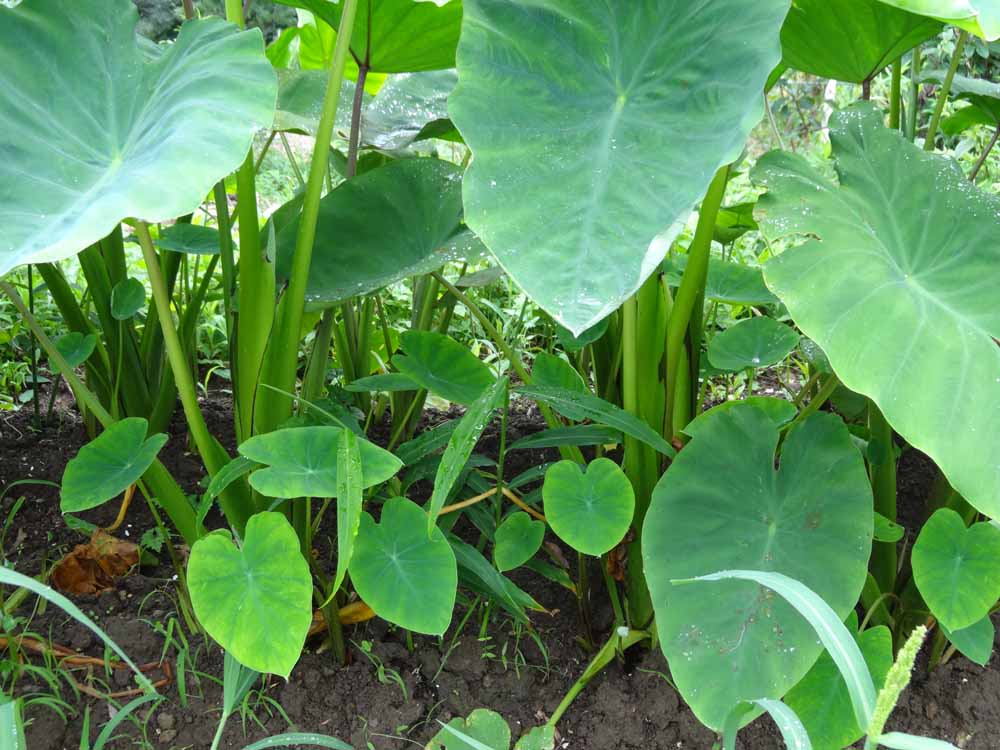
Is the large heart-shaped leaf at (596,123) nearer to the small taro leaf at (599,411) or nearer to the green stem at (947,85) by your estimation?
the small taro leaf at (599,411)

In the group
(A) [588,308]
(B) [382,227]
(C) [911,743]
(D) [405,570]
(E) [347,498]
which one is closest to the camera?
(C) [911,743]

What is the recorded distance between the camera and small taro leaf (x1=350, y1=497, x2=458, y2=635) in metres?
0.91

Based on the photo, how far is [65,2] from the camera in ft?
3.21

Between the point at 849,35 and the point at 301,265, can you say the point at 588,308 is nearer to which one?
the point at 301,265

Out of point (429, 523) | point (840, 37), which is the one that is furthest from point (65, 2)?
point (840, 37)

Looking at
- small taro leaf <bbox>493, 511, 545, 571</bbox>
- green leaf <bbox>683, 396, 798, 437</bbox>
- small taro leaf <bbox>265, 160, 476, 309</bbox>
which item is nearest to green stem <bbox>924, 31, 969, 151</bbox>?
green leaf <bbox>683, 396, 798, 437</bbox>

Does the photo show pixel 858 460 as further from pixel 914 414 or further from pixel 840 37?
pixel 840 37

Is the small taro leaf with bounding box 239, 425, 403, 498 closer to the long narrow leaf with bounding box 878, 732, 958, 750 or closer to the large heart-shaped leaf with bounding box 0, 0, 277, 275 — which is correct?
the large heart-shaped leaf with bounding box 0, 0, 277, 275

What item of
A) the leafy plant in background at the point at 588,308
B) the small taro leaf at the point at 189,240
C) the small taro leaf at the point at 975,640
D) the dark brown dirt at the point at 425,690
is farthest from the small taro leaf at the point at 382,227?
the small taro leaf at the point at 975,640

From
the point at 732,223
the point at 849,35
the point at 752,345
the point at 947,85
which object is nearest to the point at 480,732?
the point at 752,345

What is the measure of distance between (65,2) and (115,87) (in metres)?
0.11

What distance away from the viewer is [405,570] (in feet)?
3.13

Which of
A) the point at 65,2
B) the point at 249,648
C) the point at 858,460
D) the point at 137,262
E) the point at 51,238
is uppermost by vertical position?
the point at 65,2

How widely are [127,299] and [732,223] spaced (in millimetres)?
921
